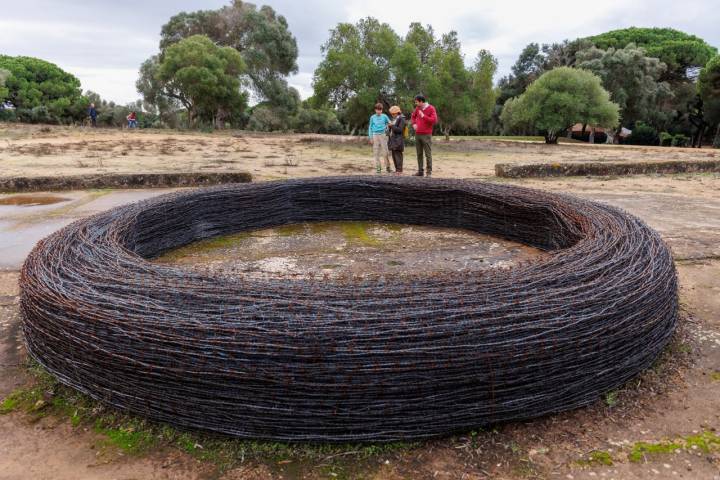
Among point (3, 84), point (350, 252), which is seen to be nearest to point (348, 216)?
point (350, 252)

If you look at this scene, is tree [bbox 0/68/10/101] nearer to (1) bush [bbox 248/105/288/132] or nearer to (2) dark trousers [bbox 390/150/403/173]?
(1) bush [bbox 248/105/288/132]

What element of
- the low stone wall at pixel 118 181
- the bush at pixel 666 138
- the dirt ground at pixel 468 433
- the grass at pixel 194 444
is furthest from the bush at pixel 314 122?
the grass at pixel 194 444

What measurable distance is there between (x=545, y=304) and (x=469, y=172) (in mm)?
10363

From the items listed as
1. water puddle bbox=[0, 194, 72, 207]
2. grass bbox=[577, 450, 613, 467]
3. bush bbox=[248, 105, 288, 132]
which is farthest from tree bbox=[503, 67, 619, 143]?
grass bbox=[577, 450, 613, 467]

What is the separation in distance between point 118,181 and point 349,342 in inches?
330

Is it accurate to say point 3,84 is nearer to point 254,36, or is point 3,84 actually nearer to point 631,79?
point 254,36

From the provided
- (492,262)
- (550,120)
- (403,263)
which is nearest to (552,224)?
(492,262)

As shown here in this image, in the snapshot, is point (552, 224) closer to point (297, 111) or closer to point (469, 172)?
point (469, 172)

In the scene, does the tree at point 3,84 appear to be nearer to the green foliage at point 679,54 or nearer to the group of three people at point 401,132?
the group of three people at point 401,132

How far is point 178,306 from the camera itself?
2631 millimetres

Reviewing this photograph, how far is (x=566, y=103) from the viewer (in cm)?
2345

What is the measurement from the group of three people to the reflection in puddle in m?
5.72

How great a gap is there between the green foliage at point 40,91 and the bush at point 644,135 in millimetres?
36949

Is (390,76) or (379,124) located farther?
(390,76)
